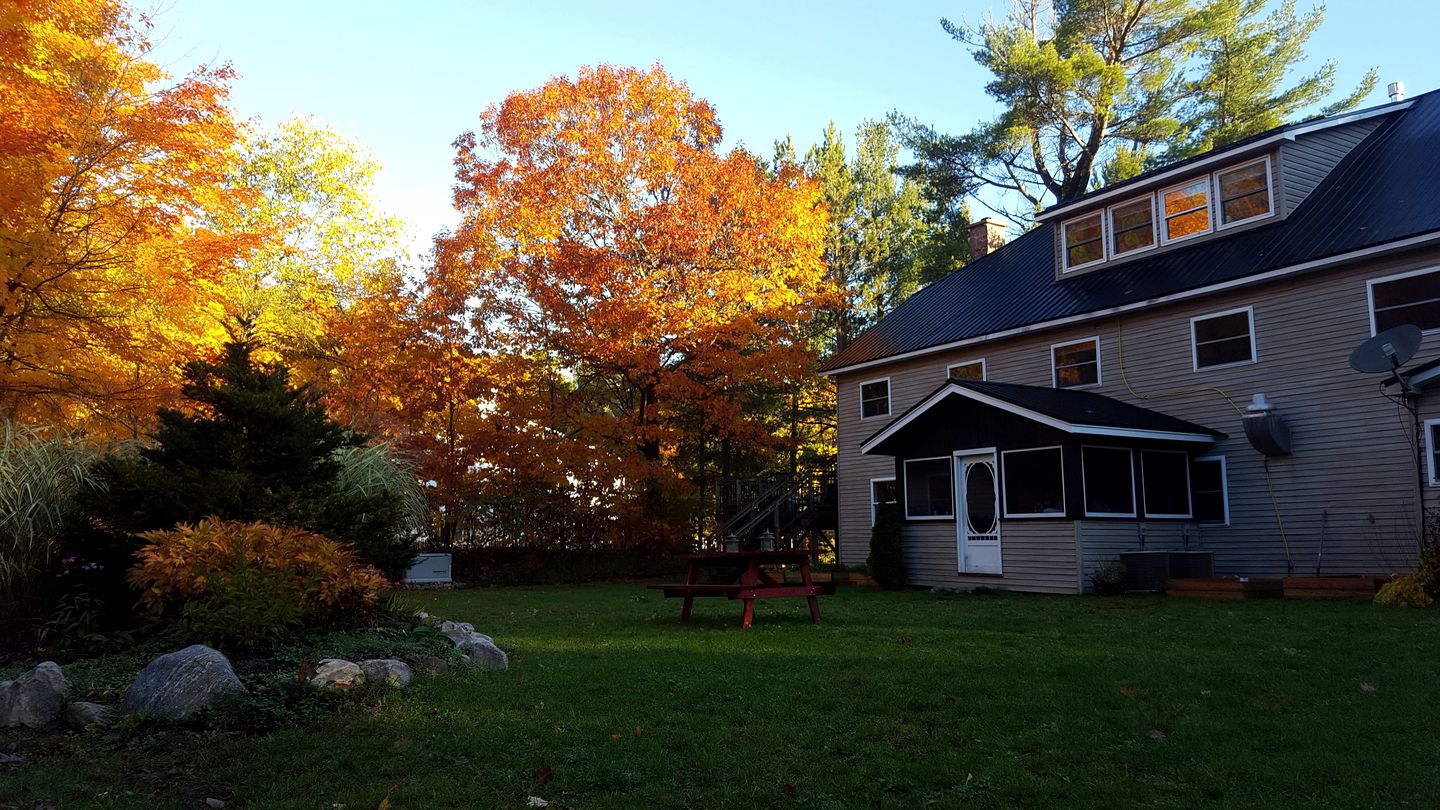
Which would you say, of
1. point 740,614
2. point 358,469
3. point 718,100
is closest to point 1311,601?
point 740,614

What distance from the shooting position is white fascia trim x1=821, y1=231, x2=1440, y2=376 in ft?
44.4

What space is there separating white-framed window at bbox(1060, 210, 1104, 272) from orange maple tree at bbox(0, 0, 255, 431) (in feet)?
49.1

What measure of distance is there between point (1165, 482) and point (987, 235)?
11.1 m

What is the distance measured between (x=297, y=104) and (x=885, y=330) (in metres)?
22.9

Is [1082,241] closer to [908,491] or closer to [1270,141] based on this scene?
[1270,141]

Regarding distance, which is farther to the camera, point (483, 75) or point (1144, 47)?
point (1144, 47)

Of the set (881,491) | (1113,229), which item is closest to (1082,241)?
(1113,229)

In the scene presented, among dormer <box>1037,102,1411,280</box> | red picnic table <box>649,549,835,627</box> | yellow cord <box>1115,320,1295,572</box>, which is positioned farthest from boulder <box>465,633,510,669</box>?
dormer <box>1037,102,1411,280</box>

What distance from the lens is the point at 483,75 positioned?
1972 centimetres

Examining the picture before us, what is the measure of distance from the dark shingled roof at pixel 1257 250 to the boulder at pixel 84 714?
15.6m

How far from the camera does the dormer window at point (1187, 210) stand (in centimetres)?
1723

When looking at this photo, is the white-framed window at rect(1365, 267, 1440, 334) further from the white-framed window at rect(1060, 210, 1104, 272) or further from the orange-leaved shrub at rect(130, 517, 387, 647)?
the orange-leaved shrub at rect(130, 517, 387, 647)

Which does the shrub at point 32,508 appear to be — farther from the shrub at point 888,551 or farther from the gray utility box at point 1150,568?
the gray utility box at point 1150,568

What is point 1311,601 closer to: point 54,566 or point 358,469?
point 358,469
